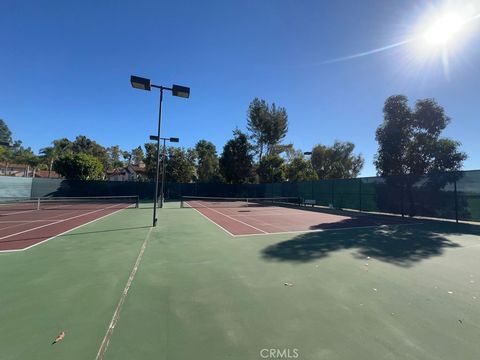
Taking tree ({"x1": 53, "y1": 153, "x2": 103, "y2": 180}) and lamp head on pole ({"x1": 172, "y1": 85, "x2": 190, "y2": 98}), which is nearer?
lamp head on pole ({"x1": 172, "y1": 85, "x2": 190, "y2": 98})

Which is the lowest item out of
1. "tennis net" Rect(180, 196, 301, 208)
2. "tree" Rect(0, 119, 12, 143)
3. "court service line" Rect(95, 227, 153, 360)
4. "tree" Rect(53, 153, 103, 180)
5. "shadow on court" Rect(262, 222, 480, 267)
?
"court service line" Rect(95, 227, 153, 360)

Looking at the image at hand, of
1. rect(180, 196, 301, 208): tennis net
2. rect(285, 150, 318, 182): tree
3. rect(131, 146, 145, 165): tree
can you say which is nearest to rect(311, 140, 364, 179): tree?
rect(285, 150, 318, 182): tree

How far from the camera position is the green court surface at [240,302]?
→ 2746 millimetres

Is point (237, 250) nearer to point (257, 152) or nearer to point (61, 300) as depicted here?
point (61, 300)

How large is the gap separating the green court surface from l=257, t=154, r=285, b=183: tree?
102 feet

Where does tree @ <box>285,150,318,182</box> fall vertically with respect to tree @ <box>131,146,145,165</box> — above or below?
below

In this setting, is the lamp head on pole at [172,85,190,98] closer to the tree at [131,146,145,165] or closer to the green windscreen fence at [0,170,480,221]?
the green windscreen fence at [0,170,480,221]

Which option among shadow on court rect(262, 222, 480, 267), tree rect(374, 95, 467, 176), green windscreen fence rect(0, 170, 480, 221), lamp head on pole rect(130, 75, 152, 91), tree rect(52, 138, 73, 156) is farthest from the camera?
tree rect(52, 138, 73, 156)

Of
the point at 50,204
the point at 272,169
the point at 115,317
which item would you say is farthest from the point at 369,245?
the point at 272,169

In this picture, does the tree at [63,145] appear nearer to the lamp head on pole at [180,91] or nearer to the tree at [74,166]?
the tree at [74,166]

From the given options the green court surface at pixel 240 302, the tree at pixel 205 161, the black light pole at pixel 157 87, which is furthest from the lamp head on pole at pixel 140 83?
the tree at pixel 205 161

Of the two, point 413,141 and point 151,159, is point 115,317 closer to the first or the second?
point 413,141

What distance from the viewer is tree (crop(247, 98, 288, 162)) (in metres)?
40.6

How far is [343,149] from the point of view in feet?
146
